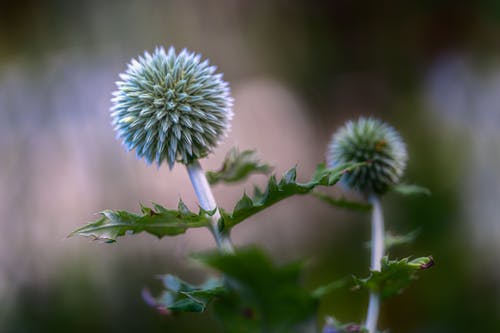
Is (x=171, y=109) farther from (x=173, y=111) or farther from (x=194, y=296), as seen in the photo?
(x=194, y=296)

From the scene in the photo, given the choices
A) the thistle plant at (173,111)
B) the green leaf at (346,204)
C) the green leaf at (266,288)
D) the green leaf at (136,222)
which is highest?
the thistle plant at (173,111)

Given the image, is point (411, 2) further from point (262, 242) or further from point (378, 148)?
point (378, 148)

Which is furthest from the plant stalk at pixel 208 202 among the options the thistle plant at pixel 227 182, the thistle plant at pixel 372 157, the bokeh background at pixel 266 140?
the bokeh background at pixel 266 140

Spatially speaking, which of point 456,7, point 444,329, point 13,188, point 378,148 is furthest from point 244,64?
point 378,148

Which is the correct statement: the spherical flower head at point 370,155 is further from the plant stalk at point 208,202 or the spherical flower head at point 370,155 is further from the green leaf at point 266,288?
the green leaf at point 266,288

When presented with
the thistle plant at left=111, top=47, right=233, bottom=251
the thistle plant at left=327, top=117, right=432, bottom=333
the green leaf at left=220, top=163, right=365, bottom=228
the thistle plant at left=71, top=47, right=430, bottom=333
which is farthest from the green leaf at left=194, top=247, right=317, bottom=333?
the thistle plant at left=327, top=117, right=432, bottom=333

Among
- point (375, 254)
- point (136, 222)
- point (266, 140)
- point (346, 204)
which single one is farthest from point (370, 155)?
point (266, 140)
